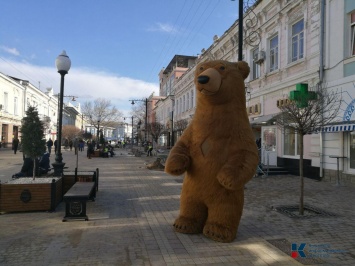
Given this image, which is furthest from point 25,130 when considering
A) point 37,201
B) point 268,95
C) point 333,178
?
point 268,95

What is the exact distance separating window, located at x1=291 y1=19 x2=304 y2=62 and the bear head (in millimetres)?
10040

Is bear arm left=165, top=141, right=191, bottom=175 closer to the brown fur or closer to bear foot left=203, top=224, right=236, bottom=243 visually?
the brown fur

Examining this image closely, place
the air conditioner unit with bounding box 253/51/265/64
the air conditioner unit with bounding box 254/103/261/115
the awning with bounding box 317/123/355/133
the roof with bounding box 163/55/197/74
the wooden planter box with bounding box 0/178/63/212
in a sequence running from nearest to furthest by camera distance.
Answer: the wooden planter box with bounding box 0/178/63/212
the awning with bounding box 317/123/355/133
the air conditioner unit with bounding box 253/51/265/64
the air conditioner unit with bounding box 254/103/261/115
the roof with bounding box 163/55/197/74

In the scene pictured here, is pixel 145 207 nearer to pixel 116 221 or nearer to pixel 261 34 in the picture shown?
pixel 116 221

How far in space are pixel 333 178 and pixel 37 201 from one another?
10011 millimetres

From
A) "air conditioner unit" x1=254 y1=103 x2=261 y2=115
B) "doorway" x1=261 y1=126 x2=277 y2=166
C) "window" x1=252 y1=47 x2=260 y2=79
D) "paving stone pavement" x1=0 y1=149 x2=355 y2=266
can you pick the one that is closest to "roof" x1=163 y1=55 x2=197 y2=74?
"window" x1=252 y1=47 x2=260 y2=79

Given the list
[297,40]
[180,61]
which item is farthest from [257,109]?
[180,61]

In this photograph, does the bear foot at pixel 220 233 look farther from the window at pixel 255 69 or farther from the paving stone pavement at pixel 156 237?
the window at pixel 255 69

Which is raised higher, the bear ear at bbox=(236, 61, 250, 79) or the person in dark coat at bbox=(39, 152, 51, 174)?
the bear ear at bbox=(236, 61, 250, 79)

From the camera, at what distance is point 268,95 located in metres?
15.7

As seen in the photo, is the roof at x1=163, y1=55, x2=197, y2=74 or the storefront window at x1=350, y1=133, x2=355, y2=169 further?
the roof at x1=163, y1=55, x2=197, y2=74

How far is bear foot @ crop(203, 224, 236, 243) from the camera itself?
4.55 meters

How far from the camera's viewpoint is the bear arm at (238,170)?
410cm

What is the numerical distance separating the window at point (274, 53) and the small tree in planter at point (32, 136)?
12016 millimetres
